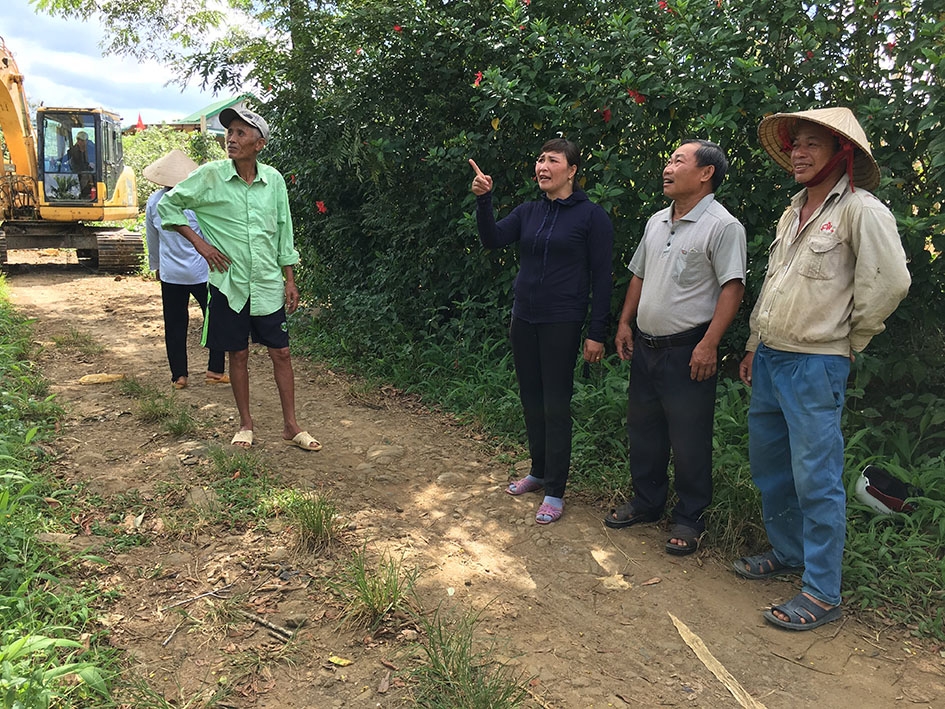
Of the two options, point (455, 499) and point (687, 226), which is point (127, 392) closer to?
point (455, 499)

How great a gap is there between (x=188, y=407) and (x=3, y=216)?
1059 centimetres

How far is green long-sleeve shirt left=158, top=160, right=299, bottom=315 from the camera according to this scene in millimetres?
4027

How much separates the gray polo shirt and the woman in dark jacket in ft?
0.85

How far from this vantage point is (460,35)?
549 cm

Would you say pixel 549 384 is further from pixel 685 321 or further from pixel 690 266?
pixel 690 266

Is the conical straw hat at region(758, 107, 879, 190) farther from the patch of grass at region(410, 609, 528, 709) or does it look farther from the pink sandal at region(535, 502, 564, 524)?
the patch of grass at region(410, 609, 528, 709)

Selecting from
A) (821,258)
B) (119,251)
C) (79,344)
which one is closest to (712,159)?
(821,258)

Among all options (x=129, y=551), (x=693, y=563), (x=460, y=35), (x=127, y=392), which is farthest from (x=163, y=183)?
(x=693, y=563)

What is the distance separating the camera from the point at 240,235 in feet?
13.5

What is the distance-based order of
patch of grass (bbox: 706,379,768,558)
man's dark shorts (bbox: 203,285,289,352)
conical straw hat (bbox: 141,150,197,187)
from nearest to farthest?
1. patch of grass (bbox: 706,379,768,558)
2. man's dark shorts (bbox: 203,285,289,352)
3. conical straw hat (bbox: 141,150,197,187)

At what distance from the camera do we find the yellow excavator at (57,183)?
12812 mm

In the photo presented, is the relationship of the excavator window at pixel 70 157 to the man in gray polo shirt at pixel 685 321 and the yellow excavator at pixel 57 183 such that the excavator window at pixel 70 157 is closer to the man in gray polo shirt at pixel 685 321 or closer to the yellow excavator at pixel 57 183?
the yellow excavator at pixel 57 183

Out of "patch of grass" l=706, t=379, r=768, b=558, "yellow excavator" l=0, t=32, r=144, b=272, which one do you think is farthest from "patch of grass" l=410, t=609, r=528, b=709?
"yellow excavator" l=0, t=32, r=144, b=272

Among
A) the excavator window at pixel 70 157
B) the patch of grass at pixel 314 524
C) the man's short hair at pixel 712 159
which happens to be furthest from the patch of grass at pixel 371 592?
the excavator window at pixel 70 157
